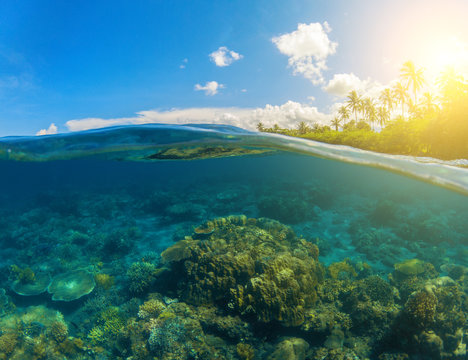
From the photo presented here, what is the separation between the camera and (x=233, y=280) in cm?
702

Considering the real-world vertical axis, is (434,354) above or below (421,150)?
below

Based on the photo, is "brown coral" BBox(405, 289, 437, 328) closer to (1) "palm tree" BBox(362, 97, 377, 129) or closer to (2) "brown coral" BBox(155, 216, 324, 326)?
(2) "brown coral" BBox(155, 216, 324, 326)

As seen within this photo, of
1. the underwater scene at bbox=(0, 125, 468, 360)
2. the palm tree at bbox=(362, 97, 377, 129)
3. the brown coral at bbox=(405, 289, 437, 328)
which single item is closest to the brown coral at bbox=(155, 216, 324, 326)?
the underwater scene at bbox=(0, 125, 468, 360)

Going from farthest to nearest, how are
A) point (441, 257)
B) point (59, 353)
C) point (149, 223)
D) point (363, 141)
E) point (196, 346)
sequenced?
point (149, 223)
point (441, 257)
point (363, 141)
point (59, 353)
point (196, 346)

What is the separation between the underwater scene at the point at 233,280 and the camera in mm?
6090

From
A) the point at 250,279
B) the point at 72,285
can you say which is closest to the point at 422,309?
the point at 250,279

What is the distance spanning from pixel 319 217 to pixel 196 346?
14.9 meters

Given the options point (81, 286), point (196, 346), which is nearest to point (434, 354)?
point (196, 346)

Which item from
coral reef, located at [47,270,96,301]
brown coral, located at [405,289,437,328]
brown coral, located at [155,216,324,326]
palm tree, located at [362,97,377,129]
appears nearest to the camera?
brown coral, located at [405,289,437,328]

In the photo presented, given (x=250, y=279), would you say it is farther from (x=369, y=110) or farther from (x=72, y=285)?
(x=369, y=110)

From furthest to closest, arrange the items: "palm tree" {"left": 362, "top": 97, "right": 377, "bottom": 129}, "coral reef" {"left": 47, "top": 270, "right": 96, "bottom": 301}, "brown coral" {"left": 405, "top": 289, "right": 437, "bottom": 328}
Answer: "palm tree" {"left": 362, "top": 97, "right": 377, "bottom": 129}, "coral reef" {"left": 47, "top": 270, "right": 96, "bottom": 301}, "brown coral" {"left": 405, "top": 289, "right": 437, "bottom": 328}

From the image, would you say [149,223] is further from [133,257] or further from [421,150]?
[421,150]

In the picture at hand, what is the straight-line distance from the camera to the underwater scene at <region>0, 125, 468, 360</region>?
20.0ft

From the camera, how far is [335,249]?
13.6 metres
